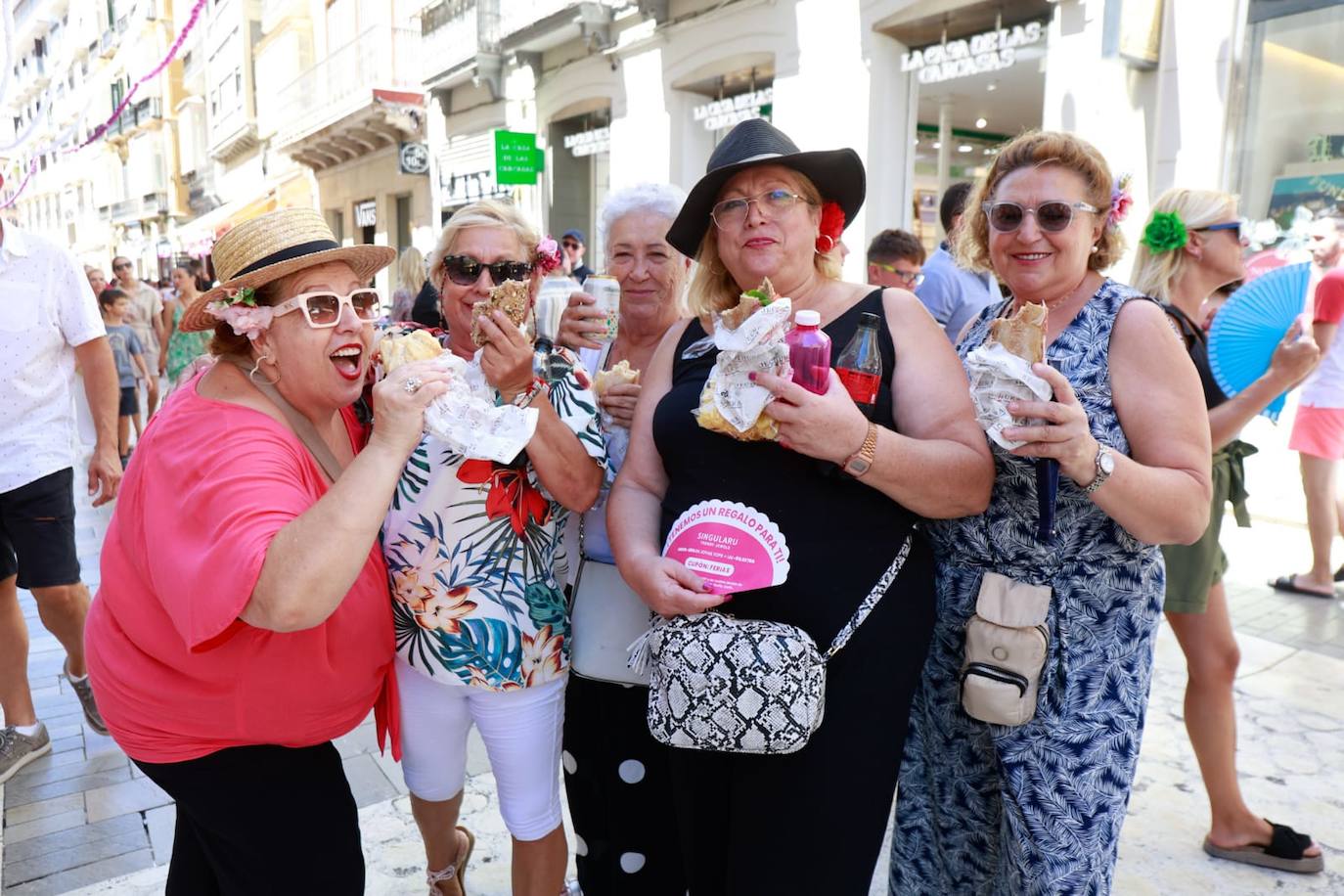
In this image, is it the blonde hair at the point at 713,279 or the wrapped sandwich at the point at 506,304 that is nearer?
the wrapped sandwich at the point at 506,304

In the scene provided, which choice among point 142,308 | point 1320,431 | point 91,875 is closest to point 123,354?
point 142,308

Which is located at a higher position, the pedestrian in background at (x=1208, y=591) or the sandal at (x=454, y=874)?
the pedestrian in background at (x=1208, y=591)

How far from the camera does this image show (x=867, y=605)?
1729 millimetres

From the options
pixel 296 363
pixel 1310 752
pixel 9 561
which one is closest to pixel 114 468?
pixel 9 561

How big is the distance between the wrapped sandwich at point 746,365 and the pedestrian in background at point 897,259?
15.6 feet

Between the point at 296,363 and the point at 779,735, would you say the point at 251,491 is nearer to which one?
the point at 296,363

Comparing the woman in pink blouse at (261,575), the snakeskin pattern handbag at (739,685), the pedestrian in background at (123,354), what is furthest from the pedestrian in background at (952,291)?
the pedestrian in background at (123,354)

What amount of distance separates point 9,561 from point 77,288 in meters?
1.09

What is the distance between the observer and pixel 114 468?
3816mm

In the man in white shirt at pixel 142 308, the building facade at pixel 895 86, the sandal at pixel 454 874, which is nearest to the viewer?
the sandal at pixel 454 874

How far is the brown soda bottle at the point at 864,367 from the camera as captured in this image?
5.63 ft

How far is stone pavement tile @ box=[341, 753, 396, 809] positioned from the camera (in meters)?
3.18

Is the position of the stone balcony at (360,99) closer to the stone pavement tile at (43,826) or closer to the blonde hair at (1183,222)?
the stone pavement tile at (43,826)

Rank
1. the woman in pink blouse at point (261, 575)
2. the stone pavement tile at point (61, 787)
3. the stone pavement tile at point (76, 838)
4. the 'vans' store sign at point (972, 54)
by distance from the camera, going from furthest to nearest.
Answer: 1. the 'vans' store sign at point (972, 54)
2. the stone pavement tile at point (61, 787)
3. the stone pavement tile at point (76, 838)
4. the woman in pink blouse at point (261, 575)
